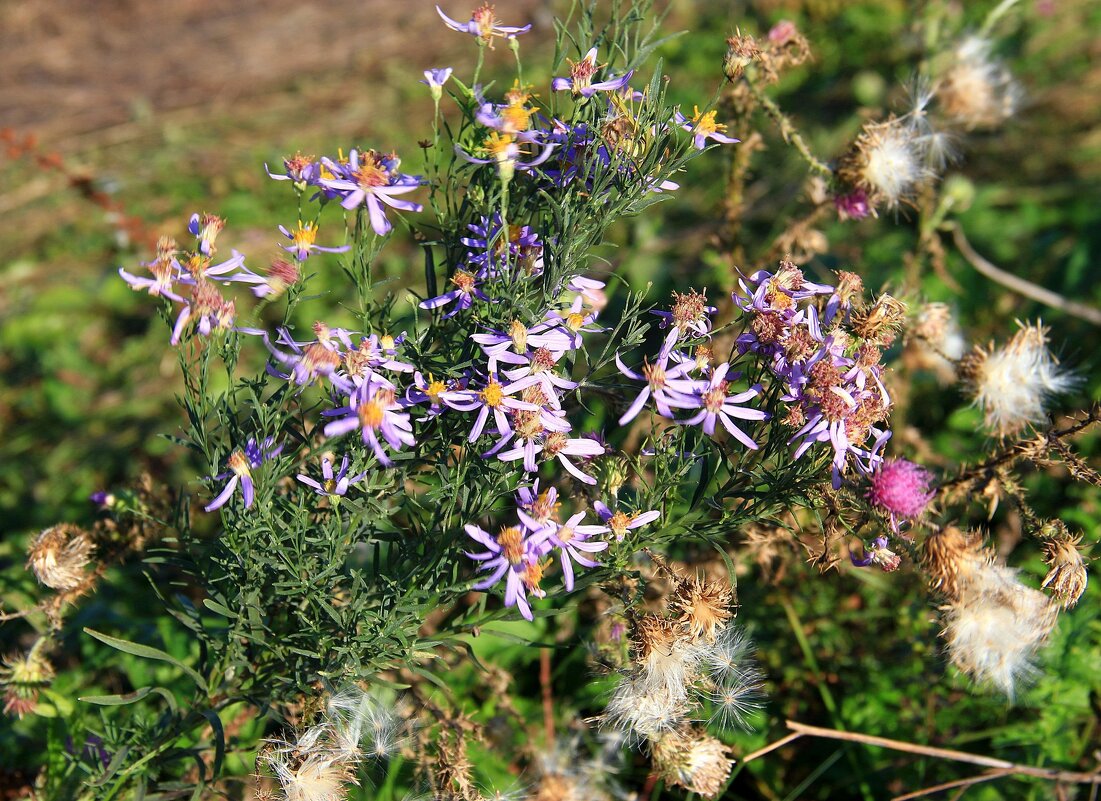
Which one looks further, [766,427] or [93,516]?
[93,516]

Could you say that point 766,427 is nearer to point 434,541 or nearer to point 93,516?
point 434,541

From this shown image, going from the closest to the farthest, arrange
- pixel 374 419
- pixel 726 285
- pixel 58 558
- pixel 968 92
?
pixel 374 419 → pixel 58 558 → pixel 968 92 → pixel 726 285

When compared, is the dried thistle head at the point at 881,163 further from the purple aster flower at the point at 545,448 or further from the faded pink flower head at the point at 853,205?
the purple aster flower at the point at 545,448

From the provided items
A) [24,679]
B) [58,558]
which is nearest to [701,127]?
[58,558]

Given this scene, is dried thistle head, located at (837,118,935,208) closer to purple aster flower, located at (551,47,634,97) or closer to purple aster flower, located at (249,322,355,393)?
purple aster flower, located at (551,47,634,97)

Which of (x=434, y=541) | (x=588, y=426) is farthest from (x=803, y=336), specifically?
(x=588, y=426)

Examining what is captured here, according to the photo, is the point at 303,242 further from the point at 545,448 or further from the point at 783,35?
the point at 783,35
